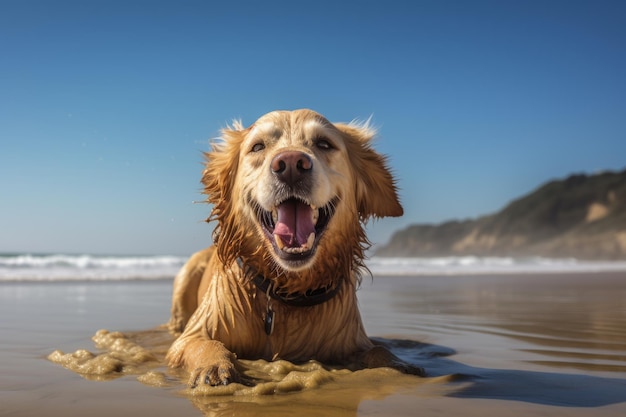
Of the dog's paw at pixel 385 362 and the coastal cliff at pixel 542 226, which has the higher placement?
the coastal cliff at pixel 542 226

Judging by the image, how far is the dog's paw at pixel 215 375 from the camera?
295cm

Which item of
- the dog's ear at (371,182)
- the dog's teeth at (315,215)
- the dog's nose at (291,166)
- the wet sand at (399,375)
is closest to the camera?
the wet sand at (399,375)

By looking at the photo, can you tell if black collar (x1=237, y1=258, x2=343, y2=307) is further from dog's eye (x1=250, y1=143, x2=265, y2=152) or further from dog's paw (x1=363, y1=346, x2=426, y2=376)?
dog's eye (x1=250, y1=143, x2=265, y2=152)

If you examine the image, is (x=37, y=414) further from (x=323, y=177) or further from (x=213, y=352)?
(x=323, y=177)

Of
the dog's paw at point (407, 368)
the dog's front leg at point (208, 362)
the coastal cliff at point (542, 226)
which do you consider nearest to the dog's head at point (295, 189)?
A: the dog's front leg at point (208, 362)

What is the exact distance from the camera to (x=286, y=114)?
3.95 meters

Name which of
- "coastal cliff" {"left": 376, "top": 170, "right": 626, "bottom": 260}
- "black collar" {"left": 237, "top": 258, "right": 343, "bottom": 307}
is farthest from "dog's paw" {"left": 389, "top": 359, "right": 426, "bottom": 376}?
"coastal cliff" {"left": 376, "top": 170, "right": 626, "bottom": 260}

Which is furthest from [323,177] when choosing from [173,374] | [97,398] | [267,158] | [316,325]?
[97,398]

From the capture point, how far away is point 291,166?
3.30m

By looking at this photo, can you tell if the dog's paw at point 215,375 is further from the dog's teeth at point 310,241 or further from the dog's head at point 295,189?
the dog's teeth at point 310,241

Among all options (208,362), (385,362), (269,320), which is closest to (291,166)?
(269,320)

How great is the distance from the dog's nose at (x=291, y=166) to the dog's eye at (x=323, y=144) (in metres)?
0.46

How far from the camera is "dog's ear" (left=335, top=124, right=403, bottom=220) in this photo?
409 cm

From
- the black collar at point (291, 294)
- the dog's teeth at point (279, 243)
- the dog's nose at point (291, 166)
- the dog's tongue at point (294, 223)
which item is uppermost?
Result: the dog's nose at point (291, 166)
